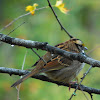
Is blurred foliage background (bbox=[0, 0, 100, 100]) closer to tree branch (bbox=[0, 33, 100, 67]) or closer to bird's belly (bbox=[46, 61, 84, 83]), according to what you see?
bird's belly (bbox=[46, 61, 84, 83])

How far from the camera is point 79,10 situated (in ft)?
34.9

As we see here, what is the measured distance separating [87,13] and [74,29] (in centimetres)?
305

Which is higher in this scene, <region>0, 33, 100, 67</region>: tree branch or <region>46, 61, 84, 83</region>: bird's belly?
<region>46, 61, 84, 83</region>: bird's belly

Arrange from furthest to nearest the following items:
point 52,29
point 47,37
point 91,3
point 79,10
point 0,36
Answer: point 91,3 < point 79,10 < point 52,29 < point 47,37 < point 0,36

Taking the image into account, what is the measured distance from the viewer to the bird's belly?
429cm

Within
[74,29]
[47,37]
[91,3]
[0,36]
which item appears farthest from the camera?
[91,3]

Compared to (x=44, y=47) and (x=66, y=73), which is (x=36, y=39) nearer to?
(x=66, y=73)

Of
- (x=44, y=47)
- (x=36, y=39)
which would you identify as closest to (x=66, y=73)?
(x=44, y=47)

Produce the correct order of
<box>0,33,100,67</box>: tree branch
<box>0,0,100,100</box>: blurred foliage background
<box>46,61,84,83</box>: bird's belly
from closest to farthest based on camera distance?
<box>0,33,100,67</box>: tree branch, <box>46,61,84,83</box>: bird's belly, <box>0,0,100,100</box>: blurred foliage background

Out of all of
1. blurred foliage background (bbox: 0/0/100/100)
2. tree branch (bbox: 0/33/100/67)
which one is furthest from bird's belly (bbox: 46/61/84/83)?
tree branch (bbox: 0/33/100/67)

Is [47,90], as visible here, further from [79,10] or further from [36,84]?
[79,10]

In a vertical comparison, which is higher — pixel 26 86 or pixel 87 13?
pixel 87 13

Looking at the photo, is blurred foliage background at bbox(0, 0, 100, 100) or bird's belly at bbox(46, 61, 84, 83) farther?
blurred foliage background at bbox(0, 0, 100, 100)

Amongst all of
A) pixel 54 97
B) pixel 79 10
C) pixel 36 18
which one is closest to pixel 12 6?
pixel 36 18
